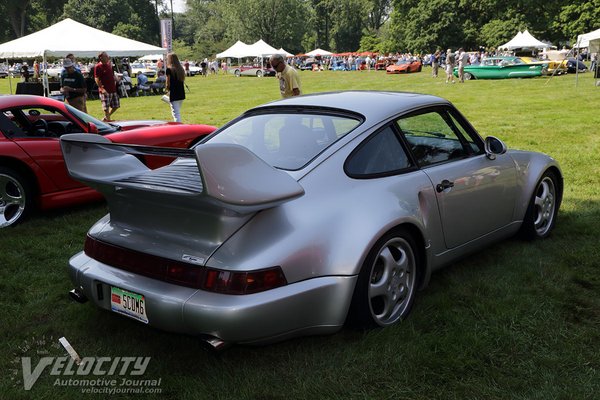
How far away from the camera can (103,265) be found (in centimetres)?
304

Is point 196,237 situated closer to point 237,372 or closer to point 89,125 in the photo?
point 237,372

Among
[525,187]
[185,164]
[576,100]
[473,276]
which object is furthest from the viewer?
[576,100]

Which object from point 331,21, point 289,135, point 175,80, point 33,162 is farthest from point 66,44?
point 331,21

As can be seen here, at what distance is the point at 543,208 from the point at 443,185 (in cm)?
162

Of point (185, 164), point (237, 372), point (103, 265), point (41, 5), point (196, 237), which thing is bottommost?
point (237, 372)

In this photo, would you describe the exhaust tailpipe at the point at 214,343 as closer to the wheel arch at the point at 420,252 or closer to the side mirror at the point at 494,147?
the wheel arch at the point at 420,252

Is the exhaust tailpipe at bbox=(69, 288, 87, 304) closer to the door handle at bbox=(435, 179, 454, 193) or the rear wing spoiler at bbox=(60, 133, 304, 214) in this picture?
the rear wing spoiler at bbox=(60, 133, 304, 214)

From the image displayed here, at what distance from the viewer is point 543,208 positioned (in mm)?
4656

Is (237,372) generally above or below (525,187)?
below

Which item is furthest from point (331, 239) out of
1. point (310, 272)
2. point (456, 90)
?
point (456, 90)

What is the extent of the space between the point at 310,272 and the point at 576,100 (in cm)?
1627

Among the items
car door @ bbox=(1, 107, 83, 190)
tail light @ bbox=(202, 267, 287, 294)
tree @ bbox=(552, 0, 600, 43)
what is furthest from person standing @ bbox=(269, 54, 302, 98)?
tree @ bbox=(552, 0, 600, 43)

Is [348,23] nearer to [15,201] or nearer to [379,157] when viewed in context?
[15,201]

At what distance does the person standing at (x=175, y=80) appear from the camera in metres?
10.3
